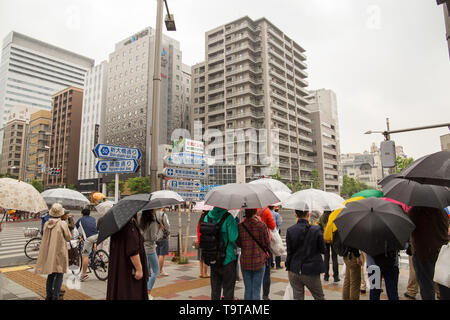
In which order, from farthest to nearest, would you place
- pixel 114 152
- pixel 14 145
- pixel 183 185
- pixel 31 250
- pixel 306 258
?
pixel 14 145 → pixel 31 250 → pixel 183 185 → pixel 114 152 → pixel 306 258

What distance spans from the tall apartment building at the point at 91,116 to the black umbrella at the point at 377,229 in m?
92.4

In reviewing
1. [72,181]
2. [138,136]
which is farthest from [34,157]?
[138,136]

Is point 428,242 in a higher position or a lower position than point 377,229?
lower

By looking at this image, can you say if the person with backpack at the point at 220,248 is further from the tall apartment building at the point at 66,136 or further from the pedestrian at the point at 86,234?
the tall apartment building at the point at 66,136

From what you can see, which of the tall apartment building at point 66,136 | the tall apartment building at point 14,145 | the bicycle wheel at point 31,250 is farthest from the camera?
the tall apartment building at point 14,145

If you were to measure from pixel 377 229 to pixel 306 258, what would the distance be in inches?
40.9

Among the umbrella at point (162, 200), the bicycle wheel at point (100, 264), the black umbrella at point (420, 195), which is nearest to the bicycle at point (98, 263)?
the bicycle wheel at point (100, 264)

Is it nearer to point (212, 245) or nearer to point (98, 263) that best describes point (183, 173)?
point (98, 263)

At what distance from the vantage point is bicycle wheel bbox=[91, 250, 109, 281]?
23.8 feet

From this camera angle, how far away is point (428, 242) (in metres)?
4.19

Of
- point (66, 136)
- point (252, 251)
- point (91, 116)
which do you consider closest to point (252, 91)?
point (91, 116)

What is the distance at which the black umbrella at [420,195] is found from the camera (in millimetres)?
4080
